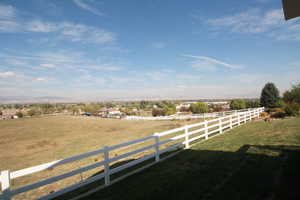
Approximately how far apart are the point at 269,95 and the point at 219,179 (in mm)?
30015

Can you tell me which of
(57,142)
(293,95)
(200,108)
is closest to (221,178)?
(57,142)

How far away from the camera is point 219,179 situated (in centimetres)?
392

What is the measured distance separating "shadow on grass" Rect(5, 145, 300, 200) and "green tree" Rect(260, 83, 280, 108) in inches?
1033

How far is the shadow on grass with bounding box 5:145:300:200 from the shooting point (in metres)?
3.29

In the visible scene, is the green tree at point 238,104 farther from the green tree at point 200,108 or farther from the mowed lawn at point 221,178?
the mowed lawn at point 221,178

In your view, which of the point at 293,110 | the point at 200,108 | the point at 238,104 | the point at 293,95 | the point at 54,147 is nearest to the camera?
the point at 54,147

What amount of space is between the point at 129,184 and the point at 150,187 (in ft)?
2.07

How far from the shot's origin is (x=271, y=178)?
12.2 ft

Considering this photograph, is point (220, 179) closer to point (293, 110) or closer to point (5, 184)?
point (5, 184)

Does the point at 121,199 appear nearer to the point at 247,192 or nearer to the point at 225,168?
the point at 247,192

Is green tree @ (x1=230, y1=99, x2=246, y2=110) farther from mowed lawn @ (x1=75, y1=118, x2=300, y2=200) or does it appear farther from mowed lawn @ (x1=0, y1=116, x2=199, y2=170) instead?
mowed lawn @ (x1=75, y1=118, x2=300, y2=200)

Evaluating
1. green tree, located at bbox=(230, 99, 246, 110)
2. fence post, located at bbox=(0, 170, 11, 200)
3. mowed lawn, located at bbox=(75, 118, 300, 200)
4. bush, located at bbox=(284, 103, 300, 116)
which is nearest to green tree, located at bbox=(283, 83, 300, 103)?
bush, located at bbox=(284, 103, 300, 116)

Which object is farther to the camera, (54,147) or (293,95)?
(293,95)

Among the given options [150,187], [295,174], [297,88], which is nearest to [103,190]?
[150,187]
